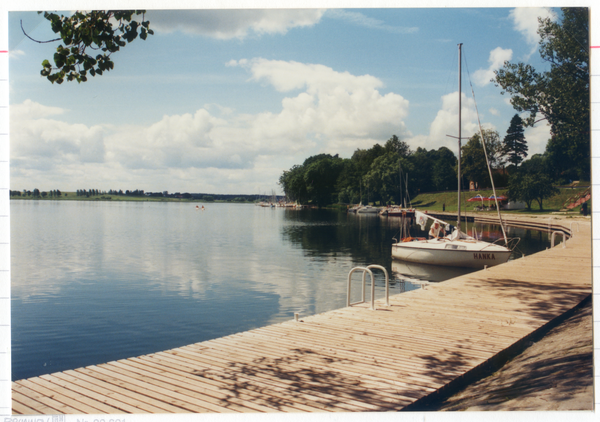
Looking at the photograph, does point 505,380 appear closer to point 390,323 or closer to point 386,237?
point 390,323

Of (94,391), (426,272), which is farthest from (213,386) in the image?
(426,272)

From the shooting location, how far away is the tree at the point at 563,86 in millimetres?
10250

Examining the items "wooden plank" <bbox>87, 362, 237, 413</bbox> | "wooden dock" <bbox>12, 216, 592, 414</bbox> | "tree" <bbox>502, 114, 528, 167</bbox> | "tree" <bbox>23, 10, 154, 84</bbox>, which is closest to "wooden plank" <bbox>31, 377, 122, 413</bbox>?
"wooden dock" <bbox>12, 216, 592, 414</bbox>

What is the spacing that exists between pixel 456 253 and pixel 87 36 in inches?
674

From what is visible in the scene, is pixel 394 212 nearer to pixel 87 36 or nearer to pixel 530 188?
pixel 530 188

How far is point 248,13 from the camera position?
726cm

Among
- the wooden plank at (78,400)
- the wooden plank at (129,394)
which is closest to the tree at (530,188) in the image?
the wooden plank at (129,394)

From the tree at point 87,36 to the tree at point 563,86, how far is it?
7236mm

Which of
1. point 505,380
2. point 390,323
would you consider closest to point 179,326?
point 390,323

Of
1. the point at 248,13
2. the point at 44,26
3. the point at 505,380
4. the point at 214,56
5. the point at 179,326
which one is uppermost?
the point at 214,56

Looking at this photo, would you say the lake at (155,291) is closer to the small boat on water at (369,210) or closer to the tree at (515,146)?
the small boat on water at (369,210)

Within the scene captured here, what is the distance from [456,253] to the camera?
19344mm

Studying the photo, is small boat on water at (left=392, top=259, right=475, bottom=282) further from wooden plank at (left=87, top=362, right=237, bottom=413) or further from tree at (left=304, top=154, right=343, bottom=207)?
tree at (left=304, top=154, right=343, bottom=207)

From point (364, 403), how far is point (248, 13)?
6153 mm
